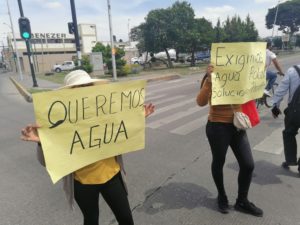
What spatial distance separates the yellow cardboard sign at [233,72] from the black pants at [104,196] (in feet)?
4.14

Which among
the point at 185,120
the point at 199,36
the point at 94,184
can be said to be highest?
the point at 199,36

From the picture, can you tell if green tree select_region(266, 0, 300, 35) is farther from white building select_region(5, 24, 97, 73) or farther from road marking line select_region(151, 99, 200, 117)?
road marking line select_region(151, 99, 200, 117)

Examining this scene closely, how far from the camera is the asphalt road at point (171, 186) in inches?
118

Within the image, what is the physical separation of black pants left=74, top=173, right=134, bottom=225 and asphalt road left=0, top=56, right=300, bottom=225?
84 cm

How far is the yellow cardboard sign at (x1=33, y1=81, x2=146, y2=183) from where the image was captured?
74.3 inches

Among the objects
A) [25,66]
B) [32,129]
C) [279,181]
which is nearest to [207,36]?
[279,181]

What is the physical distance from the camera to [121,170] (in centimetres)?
229

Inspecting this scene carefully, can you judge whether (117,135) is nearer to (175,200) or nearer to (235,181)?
(175,200)

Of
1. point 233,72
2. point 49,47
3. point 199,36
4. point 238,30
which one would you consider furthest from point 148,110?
point 49,47

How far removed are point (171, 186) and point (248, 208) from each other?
1.05 m

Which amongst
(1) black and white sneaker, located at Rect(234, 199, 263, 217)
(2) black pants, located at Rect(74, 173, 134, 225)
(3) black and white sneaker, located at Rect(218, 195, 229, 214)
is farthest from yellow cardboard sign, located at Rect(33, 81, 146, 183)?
(1) black and white sneaker, located at Rect(234, 199, 263, 217)

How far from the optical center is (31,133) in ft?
6.14

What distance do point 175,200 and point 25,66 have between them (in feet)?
212

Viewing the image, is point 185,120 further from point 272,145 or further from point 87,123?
point 87,123
